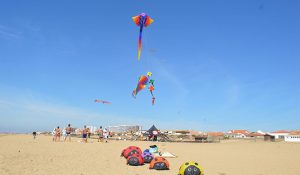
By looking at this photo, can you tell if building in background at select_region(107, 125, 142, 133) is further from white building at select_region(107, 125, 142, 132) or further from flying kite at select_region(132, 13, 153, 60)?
flying kite at select_region(132, 13, 153, 60)

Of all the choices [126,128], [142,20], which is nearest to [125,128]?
[126,128]

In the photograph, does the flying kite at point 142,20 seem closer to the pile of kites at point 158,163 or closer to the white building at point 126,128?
the pile of kites at point 158,163

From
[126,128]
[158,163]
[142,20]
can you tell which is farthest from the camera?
[126,128]

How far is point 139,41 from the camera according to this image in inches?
757

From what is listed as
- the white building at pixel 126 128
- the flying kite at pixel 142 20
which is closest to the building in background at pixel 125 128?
the white building at pixel 126 128

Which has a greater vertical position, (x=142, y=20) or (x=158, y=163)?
(x=142, y=20)

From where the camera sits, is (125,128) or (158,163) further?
(125,128)

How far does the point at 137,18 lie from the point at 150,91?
66.6 feet

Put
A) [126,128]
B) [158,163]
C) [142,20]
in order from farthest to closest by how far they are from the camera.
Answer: [126,128], [142,20], [158,163]

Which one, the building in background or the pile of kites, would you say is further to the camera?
the building in background

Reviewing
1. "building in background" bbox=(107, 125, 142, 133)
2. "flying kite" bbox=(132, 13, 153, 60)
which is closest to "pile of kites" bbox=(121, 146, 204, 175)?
"flying kite" bbox=(132, 13, 153, 60)

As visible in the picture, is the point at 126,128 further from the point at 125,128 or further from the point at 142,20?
the point at 142,20

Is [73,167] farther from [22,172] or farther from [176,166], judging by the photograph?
[176,166]

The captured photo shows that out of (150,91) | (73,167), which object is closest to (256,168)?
(73,167)
